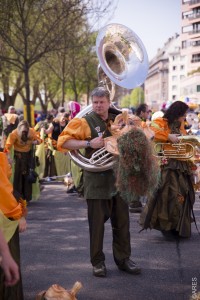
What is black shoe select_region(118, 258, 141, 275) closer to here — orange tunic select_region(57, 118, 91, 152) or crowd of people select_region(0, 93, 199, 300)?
crowd of people select_region(0, 93, 199, 300)

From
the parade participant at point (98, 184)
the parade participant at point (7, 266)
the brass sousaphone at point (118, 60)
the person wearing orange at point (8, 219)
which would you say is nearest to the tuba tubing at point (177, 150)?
the brass sousaphone at point (118, 60)

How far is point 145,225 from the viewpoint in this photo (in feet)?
20.3

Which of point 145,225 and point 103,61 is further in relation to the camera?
point 145,225

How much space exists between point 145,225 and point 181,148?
106 cm

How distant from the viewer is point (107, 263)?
5.30 metres

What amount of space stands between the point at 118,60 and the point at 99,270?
224 cm

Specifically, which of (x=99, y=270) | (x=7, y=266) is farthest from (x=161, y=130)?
(x=7, y=266)

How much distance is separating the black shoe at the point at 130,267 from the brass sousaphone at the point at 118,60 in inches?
40.6

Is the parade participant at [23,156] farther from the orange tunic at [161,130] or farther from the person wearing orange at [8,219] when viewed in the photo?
the person wearing orange at [8,219]

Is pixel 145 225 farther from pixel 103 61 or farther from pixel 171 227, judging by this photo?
pixel 103 61

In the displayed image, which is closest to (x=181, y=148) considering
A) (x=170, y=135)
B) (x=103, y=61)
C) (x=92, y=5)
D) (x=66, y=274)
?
(x=170, y=135)

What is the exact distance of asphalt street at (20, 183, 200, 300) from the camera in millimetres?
4457

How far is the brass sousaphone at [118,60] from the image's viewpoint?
4.95 metres

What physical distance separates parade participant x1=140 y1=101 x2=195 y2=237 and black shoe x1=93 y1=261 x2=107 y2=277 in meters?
1.42
